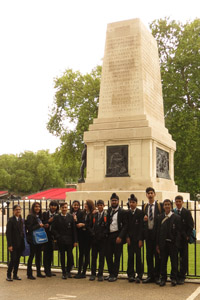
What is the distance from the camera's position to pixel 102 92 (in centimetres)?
1850

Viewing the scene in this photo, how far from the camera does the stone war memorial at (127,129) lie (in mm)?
16609

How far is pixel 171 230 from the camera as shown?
24.7ft

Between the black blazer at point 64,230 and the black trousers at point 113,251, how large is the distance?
2.30 feet

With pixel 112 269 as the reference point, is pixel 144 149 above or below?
above

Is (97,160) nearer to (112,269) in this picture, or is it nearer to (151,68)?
(151,68)

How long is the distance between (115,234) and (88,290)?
133 cm

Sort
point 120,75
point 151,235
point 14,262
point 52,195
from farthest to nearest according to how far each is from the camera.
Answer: point 52,195 < point 120,75 < point 14,262 < point 151,235

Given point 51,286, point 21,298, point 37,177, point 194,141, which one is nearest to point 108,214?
point 51,286

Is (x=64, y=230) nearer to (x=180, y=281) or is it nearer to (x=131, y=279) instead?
(x=131, y=279)

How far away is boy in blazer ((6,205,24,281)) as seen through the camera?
26.3 ft

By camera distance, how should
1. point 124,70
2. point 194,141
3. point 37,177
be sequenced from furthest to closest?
point 37,177
point 194,141
point 124,70

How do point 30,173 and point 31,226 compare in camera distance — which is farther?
point 30,173

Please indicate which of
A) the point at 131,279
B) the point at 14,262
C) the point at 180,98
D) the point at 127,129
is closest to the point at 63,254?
the point at 14,262

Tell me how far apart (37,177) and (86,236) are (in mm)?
62140
